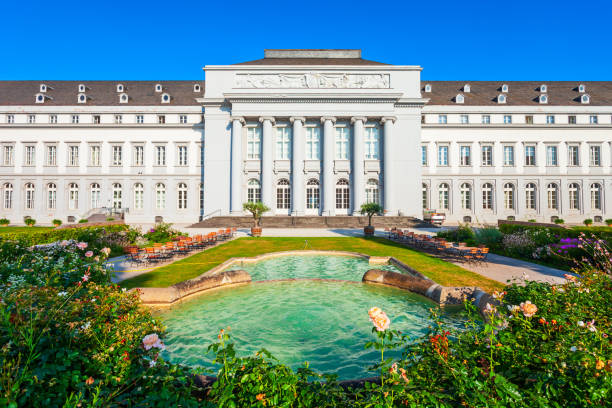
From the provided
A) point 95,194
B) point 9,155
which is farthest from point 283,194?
point 9,155

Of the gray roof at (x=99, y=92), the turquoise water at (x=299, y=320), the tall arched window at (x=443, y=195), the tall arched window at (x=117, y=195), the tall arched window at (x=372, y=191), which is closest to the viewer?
the turquoise water at (x=299, y=320)

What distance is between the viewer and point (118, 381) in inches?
91.4

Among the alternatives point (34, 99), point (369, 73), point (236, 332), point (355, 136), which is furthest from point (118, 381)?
point (34, 99)

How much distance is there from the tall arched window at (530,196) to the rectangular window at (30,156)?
5894cm

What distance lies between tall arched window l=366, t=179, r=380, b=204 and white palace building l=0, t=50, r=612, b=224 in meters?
0.11

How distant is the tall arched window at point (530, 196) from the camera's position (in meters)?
34.5

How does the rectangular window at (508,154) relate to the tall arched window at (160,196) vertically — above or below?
above

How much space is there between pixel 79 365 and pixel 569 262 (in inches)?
533

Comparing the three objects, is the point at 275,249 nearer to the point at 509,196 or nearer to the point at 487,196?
the point at 487,196

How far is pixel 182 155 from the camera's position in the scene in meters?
34.8

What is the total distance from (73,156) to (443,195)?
44.9 metres

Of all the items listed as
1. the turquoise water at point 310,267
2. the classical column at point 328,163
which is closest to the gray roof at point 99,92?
the classical column at point 328,163

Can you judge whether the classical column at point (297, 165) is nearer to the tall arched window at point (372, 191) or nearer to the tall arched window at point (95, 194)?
the tall arched window at point (372, 191)

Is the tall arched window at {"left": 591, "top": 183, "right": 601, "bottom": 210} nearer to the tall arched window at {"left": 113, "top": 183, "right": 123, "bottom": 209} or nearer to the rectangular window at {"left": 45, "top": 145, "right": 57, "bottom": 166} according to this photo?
the tall arched window at {"left": 113, "top": 183, "right": 123, "bottom": 209}
